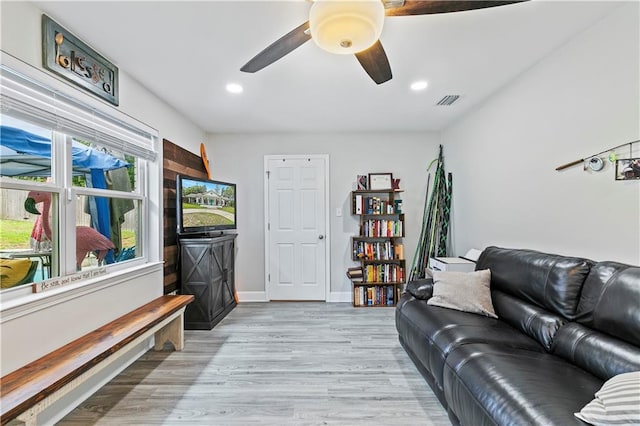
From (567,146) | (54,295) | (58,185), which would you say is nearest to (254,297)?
(54,295)

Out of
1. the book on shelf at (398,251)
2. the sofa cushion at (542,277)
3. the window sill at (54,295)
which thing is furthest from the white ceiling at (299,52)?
the book on shelf at (398,251)

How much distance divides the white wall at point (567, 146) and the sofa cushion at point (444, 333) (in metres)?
0.78

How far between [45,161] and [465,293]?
312 centimetres

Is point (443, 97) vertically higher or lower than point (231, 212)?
higher

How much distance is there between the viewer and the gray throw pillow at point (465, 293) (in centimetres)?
218

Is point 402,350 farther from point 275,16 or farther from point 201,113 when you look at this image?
point 201,113

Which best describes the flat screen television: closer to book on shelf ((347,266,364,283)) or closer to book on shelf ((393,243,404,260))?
book on shelf ((347,266,364,283))

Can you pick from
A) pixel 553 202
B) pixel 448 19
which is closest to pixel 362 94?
pixel 448 19

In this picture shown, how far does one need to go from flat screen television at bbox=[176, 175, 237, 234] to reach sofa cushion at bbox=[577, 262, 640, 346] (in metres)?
3.38

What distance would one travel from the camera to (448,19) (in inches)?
70.1

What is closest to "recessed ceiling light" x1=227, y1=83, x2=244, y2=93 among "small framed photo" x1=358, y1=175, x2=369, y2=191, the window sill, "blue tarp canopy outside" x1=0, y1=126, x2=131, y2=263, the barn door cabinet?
"blue tarp canopy outside" x1=0, y1=126, x2=131, y2=263

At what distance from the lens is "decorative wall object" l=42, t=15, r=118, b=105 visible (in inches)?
68.3

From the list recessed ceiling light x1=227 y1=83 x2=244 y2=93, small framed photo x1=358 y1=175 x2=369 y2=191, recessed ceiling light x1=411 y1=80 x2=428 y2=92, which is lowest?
small framed photo x1=358 y1=175 x2=369 y2=191

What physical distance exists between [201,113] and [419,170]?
3.05 m
